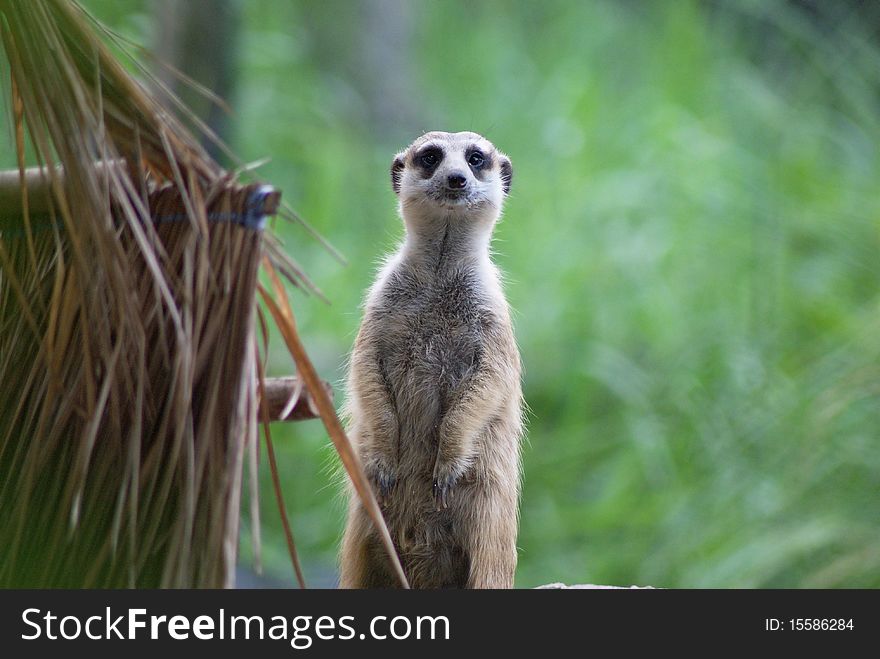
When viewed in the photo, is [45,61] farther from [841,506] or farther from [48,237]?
[841,506]

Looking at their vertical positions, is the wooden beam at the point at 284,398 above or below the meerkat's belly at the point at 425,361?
below

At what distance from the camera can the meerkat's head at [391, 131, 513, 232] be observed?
6.75 ft

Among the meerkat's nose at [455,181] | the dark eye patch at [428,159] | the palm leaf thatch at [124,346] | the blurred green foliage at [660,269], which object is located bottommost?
the palm leaf thatch at [124,346]

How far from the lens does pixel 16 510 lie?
1.27m

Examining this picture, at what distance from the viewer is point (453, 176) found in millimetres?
2031

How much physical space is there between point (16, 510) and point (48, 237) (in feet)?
1.20

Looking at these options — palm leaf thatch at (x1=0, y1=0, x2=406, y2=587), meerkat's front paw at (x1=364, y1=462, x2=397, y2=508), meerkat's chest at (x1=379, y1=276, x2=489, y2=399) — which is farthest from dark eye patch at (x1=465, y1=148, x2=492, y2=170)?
palm leaf thatch at (x1=0, y1=0, x2=406, y2=587)

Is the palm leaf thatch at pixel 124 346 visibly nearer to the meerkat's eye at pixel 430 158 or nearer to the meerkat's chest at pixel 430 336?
the meerkat's chest at pixel 430 336

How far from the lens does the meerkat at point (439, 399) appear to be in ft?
5.71

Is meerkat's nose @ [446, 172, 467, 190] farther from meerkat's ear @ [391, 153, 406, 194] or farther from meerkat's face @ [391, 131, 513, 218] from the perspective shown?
meerkat's ear @ [391, 153, 406, 194]

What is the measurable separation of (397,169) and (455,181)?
0.92ft

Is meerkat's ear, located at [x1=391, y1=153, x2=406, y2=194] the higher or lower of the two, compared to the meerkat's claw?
higher

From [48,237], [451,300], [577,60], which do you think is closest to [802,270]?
[577,60]

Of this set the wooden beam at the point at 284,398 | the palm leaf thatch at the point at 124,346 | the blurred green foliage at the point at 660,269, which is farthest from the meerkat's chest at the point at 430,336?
the blurred green foliage at the point at 660,269
